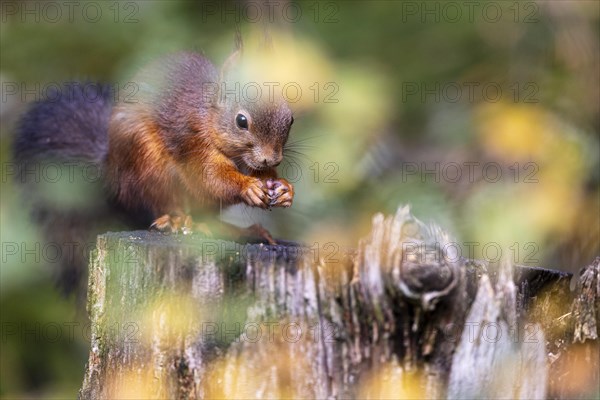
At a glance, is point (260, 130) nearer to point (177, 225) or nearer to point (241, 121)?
point (241, 121)

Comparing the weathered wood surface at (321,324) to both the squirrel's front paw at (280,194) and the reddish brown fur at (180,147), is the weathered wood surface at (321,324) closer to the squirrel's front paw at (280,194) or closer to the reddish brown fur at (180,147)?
the squirrel's front paw at (280,194)

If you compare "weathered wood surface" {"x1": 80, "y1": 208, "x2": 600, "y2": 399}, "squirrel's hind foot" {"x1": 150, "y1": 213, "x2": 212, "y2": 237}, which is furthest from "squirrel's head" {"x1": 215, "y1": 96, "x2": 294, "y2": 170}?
"weathered wood surface" {"x1": 80, "y1": 208, "x2": 600, "y2": 399}

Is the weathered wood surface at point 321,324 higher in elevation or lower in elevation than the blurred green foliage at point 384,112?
lower

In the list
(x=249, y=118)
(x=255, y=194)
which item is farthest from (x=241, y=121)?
(x=255, y=194)

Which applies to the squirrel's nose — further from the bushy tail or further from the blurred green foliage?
the bushy tail

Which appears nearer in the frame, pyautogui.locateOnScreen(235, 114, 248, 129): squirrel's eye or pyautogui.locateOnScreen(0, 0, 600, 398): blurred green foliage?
pyautogui.locateOnScreen(235, 114, 248, 129): squirrel's eye

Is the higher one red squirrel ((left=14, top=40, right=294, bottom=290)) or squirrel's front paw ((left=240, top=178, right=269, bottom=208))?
red squirrel ((left=14, top=40, right=294, bottom=290))

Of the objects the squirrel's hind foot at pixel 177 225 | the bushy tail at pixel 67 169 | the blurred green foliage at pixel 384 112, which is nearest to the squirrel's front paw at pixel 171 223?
the squirrel's hind foot at pixel 177 225
